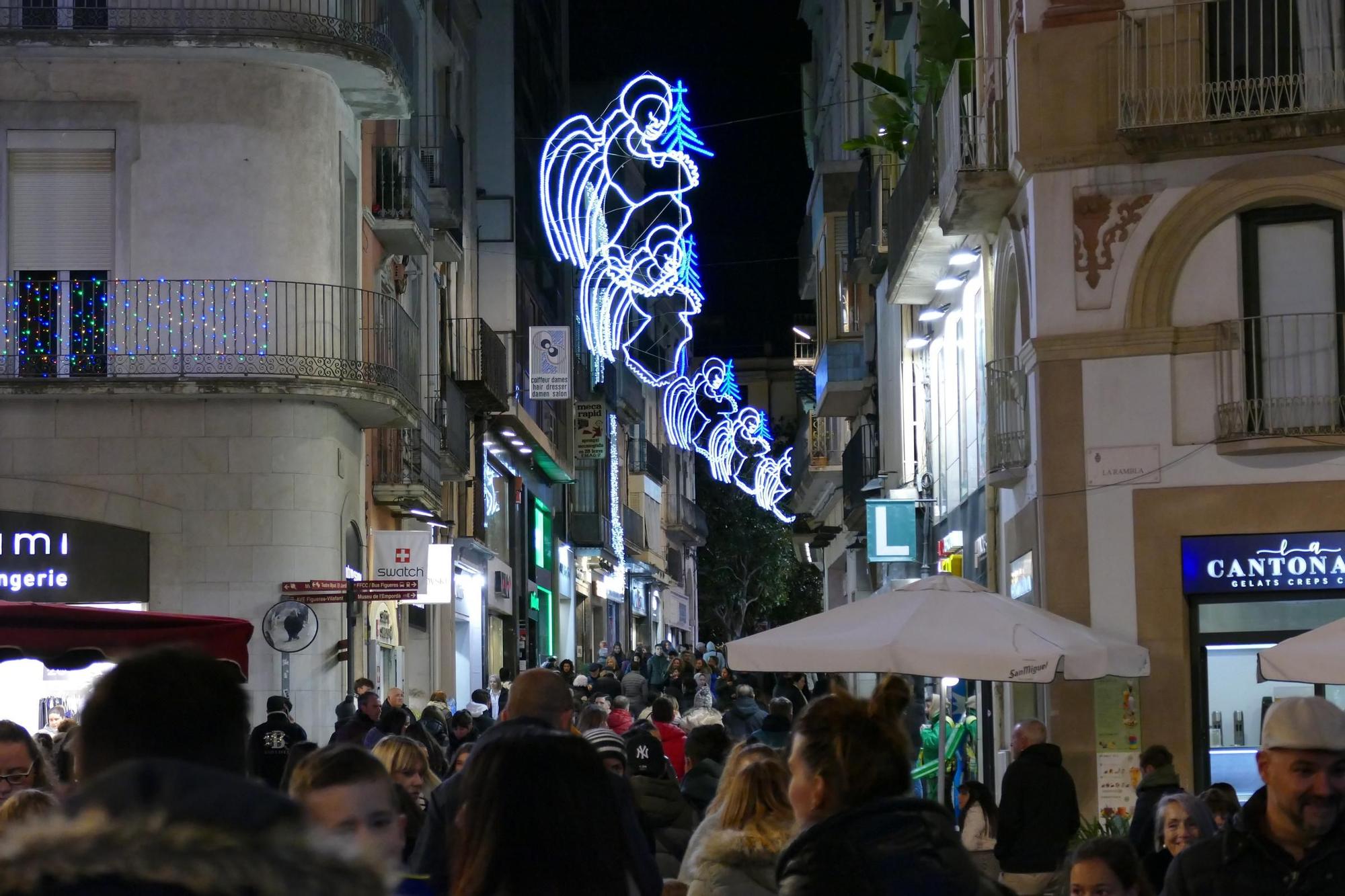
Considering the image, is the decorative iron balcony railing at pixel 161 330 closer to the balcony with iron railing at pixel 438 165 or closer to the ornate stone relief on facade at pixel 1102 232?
the balcony with iron railing at pixel 438 165

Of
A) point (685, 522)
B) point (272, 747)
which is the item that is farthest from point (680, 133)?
point (685, 522)

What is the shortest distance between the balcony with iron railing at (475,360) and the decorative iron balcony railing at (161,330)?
1096cm

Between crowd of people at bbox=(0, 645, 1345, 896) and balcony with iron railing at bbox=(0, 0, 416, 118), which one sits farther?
balcony with iron railing at bbox=(0, 0, 416, 118)

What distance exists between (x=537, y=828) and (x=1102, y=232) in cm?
1478

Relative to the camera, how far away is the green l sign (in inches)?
1141

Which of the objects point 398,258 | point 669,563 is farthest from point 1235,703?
point 669,563

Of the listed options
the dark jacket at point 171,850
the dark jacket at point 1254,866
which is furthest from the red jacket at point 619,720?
the dark jacket at point 171,850

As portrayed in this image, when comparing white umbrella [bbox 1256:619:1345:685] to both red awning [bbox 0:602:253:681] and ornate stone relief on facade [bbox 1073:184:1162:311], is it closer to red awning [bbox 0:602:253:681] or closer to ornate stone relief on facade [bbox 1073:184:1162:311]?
ornate stone relief on facade [bbox 1073:184:1162:311]

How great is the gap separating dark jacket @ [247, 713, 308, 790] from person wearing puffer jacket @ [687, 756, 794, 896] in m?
7.69

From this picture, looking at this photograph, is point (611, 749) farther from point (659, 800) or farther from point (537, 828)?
point (537, 828)

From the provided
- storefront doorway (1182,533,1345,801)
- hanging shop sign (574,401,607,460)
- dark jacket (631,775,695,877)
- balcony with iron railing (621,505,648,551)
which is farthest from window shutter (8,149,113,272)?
balcony with iron railing (621,505,648,551)

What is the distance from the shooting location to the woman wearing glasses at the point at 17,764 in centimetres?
833

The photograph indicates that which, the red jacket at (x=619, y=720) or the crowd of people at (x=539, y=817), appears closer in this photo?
the crowd of people at (x=539, y=817)

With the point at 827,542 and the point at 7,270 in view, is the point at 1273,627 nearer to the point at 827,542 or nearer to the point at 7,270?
the point at 7,270
